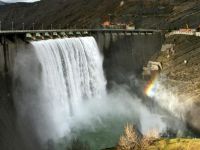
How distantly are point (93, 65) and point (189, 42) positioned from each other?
25.3 meters

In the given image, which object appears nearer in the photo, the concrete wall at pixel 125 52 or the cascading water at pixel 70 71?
the cascading water at pixel 70 71

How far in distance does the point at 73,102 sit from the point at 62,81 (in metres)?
5.12

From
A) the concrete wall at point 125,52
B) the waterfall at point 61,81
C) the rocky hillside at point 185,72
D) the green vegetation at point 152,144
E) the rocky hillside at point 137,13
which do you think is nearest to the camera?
the green vegetation at point 152,144

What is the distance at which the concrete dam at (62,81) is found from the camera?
177 feet

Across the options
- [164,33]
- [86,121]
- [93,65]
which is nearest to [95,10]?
[164,33]

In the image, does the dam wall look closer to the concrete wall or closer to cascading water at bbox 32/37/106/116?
the concrete wall

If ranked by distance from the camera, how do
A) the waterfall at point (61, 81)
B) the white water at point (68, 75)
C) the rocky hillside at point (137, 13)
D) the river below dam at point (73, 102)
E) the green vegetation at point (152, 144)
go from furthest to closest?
the rocky hillside at point (137, 13) → the white water at point (68, 75) → the waterfall at point (61, 81) → the river below dam at point (73, 102) → the green vegetation at point (152, 144)

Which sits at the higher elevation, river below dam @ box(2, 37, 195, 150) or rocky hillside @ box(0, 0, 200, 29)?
rocky hillside @ box(0, 0, 200, 29)

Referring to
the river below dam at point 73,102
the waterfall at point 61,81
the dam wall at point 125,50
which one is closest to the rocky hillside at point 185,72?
the river below dam at point 73,102

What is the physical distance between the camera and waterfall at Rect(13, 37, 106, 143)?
58.8 metres

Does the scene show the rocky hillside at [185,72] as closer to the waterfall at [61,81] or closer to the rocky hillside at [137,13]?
the waterfall at [61,81]

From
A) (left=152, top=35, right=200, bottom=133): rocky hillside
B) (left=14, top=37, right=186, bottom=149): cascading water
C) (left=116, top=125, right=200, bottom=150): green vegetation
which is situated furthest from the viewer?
(left=152, top=35, right=200, bottom=133): rocky hillside

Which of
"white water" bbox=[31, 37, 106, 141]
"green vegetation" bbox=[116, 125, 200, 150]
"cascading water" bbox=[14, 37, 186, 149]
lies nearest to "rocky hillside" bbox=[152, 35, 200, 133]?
"cascading water" bbox=[14, 37, 186, 149]

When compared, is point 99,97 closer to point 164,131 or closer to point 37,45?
point 164,131
